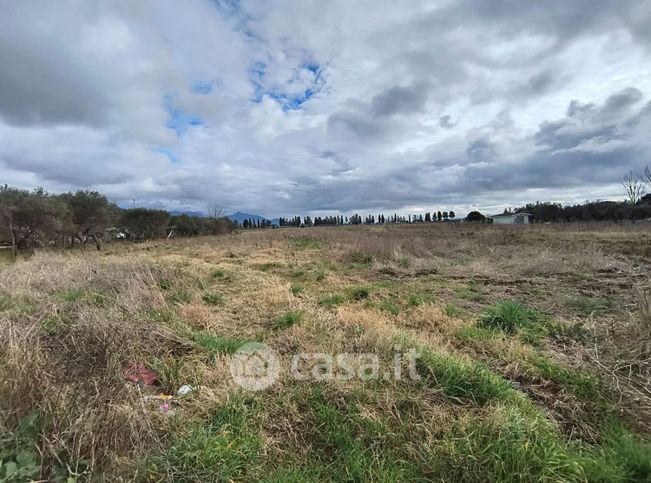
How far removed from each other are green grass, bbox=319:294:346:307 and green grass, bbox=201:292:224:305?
2086 millimetres

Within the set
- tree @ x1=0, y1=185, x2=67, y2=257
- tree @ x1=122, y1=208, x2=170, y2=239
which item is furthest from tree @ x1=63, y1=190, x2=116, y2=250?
tree @ x1=122, y1=208, x2=170, y2=239

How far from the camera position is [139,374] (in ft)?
10.6

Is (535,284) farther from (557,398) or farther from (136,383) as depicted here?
(136,383)

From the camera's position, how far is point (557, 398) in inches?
115

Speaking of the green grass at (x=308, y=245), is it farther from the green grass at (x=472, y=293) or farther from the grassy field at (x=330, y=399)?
the grassy field at (x=330, y=399)

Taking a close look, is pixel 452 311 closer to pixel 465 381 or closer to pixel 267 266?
pixel 465 381

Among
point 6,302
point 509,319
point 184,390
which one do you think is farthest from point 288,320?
point 6,302

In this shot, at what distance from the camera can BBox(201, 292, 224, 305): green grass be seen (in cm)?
640

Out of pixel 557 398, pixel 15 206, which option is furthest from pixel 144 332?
pixel 15 206

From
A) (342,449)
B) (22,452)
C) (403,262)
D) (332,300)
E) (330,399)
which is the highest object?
(403,262)

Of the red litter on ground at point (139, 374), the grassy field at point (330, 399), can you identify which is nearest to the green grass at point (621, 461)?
the grassy field at point (330, 399)

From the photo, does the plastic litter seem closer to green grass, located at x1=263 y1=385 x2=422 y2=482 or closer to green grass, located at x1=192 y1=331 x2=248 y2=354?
green grass, located at x1=192 y1=331 x2=248 y2=354
